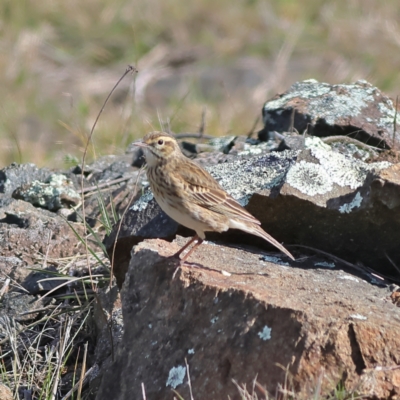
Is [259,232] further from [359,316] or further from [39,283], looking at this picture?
[39,283]

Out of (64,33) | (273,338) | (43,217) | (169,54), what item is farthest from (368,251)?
(64,33)

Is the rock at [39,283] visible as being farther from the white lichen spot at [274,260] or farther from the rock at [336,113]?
the rock at [336,113]

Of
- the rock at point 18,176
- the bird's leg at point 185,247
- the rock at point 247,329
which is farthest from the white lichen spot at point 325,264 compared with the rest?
the rock at point 18,176

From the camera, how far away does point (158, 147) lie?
556 cm

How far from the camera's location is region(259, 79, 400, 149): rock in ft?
21.9

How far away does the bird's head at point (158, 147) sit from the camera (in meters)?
5.50

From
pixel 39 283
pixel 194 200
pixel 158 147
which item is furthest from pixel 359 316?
pixel 39 283

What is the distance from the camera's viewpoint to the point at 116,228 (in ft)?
17.9

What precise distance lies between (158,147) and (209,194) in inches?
22.1

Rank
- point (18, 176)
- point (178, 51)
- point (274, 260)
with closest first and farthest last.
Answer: point (274, 260), point (18, 176), point (178, 51)

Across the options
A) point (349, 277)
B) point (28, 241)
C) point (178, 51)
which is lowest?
point (178, 51)

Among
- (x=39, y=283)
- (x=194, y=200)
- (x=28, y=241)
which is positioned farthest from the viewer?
(x=28, y=241)

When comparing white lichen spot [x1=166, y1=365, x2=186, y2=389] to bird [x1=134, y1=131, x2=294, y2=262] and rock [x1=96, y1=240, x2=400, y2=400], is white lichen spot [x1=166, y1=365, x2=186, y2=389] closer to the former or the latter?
rock [x1=96, y1=240, x2=400, y2=400]

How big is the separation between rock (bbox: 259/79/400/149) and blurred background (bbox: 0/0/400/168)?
5.56 m
